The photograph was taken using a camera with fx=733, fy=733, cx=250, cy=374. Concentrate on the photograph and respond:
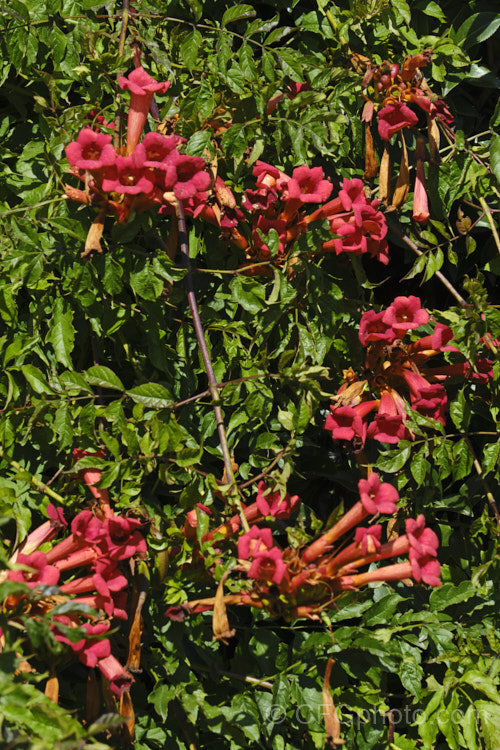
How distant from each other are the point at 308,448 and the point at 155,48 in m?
1.34

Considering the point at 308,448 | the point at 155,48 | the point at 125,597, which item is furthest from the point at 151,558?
the point at 155,48

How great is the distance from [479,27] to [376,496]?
6.04 ft

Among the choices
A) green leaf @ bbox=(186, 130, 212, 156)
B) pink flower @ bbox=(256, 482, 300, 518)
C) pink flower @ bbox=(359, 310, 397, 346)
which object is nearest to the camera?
pink flower @ bbox=(256, 482, 300, 518)

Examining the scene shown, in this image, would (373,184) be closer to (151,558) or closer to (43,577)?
(151,558)

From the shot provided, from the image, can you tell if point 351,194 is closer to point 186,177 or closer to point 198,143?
point 198,143

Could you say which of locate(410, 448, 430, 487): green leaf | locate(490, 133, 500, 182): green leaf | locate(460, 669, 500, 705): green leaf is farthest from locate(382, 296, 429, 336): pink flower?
locate(460, 669, 500, 705): green leaf

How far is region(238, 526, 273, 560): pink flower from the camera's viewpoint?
1587 millimetres

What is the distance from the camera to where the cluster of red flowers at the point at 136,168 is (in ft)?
5.60

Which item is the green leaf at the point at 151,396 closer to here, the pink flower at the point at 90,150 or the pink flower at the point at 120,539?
the pink flower at the point at 120,539

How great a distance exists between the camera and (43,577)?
1607 millimetres

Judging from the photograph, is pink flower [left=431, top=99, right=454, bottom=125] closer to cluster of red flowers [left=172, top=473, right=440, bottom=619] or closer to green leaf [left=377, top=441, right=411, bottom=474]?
green leaf [left=377, top=441, right=411, bottom=474]

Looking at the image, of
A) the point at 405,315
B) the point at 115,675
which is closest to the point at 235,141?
the point at 405,315

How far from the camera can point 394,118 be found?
2.24 metres

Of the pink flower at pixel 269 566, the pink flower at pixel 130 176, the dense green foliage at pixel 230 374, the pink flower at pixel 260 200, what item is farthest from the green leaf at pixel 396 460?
the pink flower at pixel 130 176
